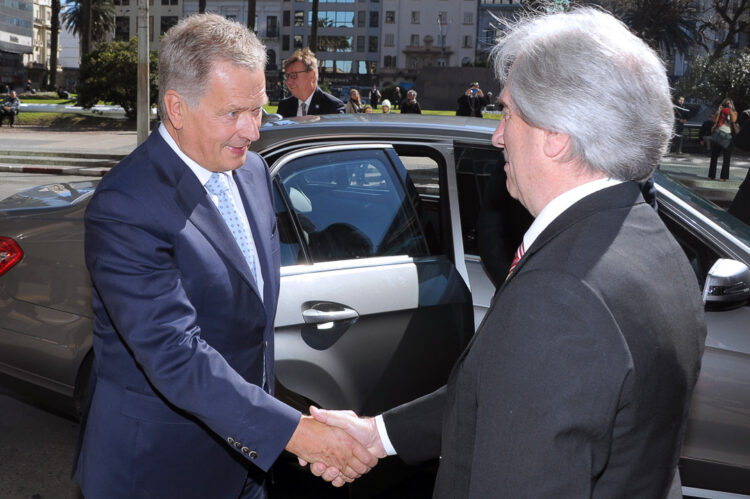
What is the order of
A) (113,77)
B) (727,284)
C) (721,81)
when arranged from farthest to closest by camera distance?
(721,81) < (113,77) < (727,284)

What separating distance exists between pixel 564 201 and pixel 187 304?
0.89 metres

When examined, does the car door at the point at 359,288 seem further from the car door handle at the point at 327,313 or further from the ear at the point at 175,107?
the ear at the point at 175,107

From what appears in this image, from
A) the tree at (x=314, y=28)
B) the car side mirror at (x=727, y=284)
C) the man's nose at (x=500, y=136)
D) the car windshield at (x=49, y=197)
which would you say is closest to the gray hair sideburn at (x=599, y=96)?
the man's nose at (x=500, y=136)

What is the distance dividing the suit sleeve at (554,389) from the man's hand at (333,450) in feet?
2.93

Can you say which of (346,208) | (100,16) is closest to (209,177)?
(346,208)

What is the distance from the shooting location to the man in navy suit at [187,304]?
1751 mm

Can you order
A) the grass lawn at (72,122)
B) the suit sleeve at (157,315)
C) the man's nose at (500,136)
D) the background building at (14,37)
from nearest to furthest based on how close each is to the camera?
the man's nose at (500,136) < the suit sleeve at (157,315) < the grass lawn at (72,122) < the background building at (14,37)

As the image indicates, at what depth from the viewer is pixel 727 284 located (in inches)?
107

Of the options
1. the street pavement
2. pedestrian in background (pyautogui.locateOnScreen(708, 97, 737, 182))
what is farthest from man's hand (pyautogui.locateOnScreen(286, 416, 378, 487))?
pedestrian in background (pyautogui.locateOnScreen(708, 97, 737, 182))

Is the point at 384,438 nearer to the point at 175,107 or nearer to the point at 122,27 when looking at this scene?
the point at 175,107

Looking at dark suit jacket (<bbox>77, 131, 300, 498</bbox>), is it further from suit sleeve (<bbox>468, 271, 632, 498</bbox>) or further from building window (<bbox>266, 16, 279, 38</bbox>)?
building window (<bbox>266, 16, 279, 38</bbox>)

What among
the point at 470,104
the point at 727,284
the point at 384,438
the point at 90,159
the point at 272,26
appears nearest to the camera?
the point at 384,438

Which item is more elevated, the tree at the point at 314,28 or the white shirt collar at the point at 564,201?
the tree at the point at 314,28

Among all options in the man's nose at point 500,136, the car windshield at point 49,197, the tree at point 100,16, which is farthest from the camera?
Answer: the tree at point 100,16
